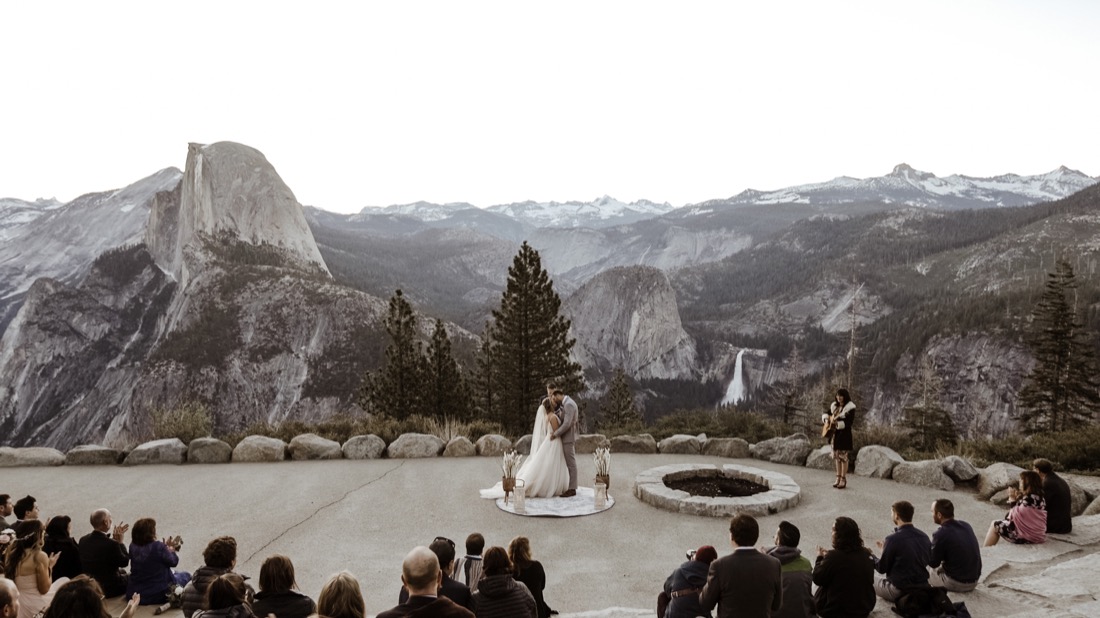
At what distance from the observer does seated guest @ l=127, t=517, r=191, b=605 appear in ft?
22.7

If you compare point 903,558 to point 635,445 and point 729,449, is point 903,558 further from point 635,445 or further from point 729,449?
point 635,445

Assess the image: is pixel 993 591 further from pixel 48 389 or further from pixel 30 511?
pixel 48 389

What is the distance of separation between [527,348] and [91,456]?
54.2 feet

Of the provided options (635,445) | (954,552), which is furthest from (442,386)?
(954,552)

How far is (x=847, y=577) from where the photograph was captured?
246 inches

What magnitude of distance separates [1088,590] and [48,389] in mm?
127700

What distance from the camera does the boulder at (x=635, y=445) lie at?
16.2 meters

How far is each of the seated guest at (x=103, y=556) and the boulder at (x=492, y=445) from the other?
904cm

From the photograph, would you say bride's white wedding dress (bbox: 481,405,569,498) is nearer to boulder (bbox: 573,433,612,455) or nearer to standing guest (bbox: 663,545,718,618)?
boulder (bbox: 573,433,612,455)

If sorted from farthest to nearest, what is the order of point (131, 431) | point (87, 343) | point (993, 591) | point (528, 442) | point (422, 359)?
point (87, 343), point (131, 431), point (422, 359), point (528, 442), point (993, 591)

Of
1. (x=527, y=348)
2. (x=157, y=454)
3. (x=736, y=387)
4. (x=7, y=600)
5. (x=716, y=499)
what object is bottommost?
(x=736, y=387)

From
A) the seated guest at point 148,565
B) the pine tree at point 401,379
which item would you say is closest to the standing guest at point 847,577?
the seated guest at point 148,565

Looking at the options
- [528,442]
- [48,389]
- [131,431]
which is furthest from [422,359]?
[48,389]

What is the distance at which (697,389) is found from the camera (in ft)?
437
